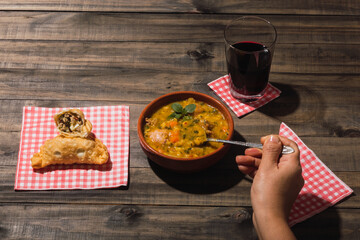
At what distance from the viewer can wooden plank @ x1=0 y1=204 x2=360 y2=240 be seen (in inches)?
61.9

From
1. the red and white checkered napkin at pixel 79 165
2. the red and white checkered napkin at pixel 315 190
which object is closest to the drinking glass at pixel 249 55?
the red and white checkered napkin at pixel 315 190

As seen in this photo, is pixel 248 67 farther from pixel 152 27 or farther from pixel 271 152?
pixel 152 27

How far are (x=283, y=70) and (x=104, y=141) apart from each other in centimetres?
100

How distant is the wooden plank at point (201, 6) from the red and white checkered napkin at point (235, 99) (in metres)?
0.57

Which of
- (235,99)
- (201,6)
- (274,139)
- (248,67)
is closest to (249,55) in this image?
(248,67)

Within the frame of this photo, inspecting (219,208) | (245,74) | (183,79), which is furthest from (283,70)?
(219,208)

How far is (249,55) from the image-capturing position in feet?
5.77

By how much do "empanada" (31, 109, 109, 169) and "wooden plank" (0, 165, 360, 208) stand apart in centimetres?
13

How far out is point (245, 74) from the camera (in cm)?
184

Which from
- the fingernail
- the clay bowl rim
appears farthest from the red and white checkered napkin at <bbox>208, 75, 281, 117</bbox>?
the fingernail

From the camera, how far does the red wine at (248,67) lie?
1.78 meters

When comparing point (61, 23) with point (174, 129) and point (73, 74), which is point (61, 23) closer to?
point (73, 74)

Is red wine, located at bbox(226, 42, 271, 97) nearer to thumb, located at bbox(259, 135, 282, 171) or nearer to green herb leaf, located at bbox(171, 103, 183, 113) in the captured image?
green herb leaf, located at bbox(171, 103, 183, 113)

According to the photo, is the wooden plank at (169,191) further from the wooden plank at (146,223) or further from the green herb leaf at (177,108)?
the green herb leaf at (177,108)
